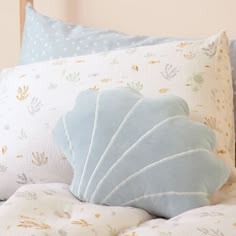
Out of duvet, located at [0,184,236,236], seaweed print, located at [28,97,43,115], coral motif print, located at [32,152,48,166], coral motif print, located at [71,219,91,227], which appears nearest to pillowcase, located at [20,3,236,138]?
seaweed print, located at [28,97,43,115]

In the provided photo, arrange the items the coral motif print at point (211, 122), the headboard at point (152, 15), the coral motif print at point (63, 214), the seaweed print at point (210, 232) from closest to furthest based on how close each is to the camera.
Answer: the seaweed print at point (210, 232) < the coral motif print at point (63, 214) < the coral motif print at point (211, 122) < the headboard at point (152, 15)

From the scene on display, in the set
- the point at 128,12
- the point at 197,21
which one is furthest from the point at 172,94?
the point at 128,12

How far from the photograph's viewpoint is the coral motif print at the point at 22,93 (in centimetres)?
112

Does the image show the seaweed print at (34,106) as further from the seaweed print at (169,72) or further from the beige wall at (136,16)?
the beige wall at (136,16)

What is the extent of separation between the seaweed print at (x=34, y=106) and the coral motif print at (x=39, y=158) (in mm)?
95

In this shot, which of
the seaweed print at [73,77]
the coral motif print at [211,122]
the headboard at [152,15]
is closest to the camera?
the coral motif print at [211,122]

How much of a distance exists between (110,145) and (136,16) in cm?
74

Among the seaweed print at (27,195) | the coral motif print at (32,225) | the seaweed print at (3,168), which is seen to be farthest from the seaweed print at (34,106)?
the coral motif print at (32,225)

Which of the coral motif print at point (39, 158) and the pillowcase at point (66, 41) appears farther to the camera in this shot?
the pillowcase at point (66, 41)

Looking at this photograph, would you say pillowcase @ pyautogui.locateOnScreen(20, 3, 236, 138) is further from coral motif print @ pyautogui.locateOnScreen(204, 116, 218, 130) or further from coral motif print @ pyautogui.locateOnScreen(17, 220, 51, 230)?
coral motif print @ pyautogui.locateOnScreen(17, 220, 51, 230)

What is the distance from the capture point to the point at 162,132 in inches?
35.4

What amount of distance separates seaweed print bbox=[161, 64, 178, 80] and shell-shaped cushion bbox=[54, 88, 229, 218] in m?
0.11

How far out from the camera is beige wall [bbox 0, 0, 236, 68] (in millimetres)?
1444

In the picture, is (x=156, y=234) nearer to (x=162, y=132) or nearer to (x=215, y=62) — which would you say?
(x=162, y=132)
